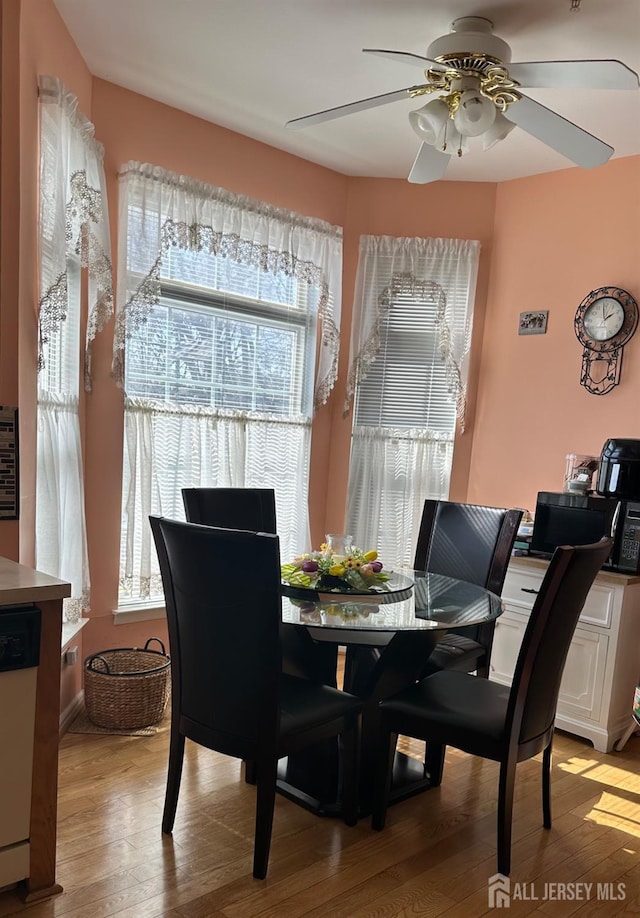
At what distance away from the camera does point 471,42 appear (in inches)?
91.0

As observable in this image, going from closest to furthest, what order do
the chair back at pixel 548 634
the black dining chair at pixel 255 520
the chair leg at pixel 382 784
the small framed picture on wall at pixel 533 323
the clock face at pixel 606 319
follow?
the chair back at pixel 548 634, the chair leg at pixel 382 784, the black dining chair at pixel 255 520, the clock face at pixel 606 319, the small framed picture on wall at pixel 533 323

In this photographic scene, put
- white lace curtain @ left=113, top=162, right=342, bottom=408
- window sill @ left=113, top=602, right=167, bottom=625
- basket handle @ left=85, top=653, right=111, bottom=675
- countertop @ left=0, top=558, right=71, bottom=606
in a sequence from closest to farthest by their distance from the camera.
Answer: countertop @ left=0, top=558, right=71, bottom=606 < basket handle @ left=85, top=653, right=111, bottom=675 < white lace curtain @ left=113, top=162, right=342, bottom=408 < window sill @ left=113, top=602, right=167, bottom=625

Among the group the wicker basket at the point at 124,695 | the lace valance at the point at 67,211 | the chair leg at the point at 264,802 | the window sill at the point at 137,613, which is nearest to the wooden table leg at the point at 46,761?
the chair leg at the point at 264,802

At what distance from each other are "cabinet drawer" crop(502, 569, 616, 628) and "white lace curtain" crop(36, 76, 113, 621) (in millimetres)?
1975

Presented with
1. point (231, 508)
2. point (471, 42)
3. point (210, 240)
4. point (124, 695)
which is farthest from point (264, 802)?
point (210, 240)

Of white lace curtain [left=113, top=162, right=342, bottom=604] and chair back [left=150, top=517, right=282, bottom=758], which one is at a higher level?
white lace curtain [left=113, top=162, right=342, bottom=604]

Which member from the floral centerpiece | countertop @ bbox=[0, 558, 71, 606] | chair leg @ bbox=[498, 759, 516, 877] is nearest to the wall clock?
the floral centerpiece

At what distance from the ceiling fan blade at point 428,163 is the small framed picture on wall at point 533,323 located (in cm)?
129

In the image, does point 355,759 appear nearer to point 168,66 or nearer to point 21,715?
point 21,715

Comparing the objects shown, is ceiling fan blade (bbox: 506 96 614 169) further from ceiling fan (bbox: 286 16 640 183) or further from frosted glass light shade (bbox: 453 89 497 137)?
frosted glass light shade (bbox: 453 89 497 137)

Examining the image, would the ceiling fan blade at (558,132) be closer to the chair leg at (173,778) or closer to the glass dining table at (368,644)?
the glass dining table at (368,644)

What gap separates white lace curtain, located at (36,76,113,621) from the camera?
246 cm

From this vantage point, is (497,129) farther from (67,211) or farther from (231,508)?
(231,508)

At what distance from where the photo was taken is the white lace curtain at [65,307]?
2.46 metres
